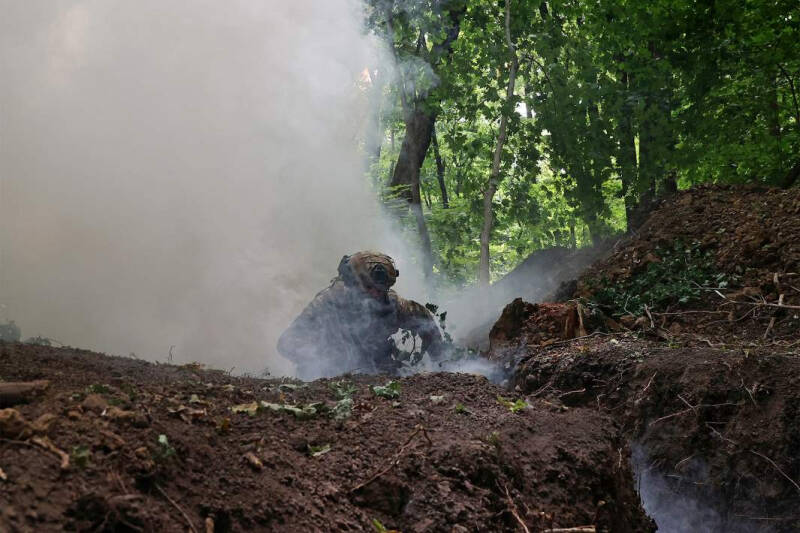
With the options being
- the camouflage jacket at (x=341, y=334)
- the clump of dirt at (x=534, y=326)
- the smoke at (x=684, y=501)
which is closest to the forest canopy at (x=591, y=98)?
the clump of dirt at (x=534, y=326)

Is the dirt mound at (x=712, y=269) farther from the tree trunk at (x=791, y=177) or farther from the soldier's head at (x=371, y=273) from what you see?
the soldier's head at (x=371, y=273)

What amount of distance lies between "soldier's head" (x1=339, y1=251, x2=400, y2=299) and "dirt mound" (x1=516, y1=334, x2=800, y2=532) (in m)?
2.33

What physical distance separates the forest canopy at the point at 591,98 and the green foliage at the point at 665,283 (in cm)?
262

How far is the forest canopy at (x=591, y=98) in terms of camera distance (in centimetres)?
1001

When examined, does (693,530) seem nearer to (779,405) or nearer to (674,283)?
(779,405)

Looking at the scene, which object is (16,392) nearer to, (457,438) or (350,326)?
(457,438)

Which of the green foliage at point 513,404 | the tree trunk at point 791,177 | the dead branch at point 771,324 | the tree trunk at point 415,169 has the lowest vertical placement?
the green foliage at point 513,404

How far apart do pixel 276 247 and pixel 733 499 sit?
325 inches

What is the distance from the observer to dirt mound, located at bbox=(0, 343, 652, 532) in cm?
200

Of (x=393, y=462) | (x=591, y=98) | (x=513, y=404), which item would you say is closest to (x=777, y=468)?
Answer: (x=513, y=404)

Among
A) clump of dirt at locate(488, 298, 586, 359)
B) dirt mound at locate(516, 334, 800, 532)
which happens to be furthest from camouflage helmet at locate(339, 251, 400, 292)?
dirt mound at locate(516, 334, 800, 532)

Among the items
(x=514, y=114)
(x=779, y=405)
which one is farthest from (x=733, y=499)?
(x=514, y=114)

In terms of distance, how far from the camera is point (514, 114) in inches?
508

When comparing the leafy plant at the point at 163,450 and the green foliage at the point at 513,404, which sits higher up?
the green foliage at the point at 513,404
